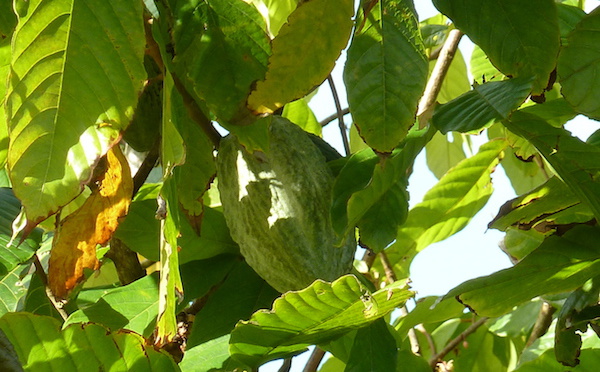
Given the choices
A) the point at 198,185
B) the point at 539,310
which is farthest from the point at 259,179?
the point at 539,310

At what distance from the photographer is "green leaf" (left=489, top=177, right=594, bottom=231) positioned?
1.12 metres

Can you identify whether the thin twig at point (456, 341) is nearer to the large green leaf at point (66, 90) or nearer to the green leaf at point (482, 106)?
the green leaf at point (482, 106)

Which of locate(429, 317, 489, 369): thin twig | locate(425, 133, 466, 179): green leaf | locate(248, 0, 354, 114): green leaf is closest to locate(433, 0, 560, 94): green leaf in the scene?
locate(248, 0, 354, 114): green leaf

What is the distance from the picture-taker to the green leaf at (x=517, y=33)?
0.93m

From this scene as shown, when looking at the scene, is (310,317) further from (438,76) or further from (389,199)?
(438,76)

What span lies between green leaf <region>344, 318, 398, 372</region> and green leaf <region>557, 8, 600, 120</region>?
14.5 inches

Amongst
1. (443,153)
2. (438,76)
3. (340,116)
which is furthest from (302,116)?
(443,153)

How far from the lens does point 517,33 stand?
37.0 inches

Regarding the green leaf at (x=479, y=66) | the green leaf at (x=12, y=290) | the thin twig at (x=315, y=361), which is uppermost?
the green leaf at (x=479, y=66)

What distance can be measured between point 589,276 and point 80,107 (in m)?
0.68

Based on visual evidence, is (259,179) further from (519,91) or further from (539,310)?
(539,310)

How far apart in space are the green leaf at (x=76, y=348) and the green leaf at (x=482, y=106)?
46cm

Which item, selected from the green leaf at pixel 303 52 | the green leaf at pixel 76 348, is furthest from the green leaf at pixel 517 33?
the green leaf at pixel 76 348

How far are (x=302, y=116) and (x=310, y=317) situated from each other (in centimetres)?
69
